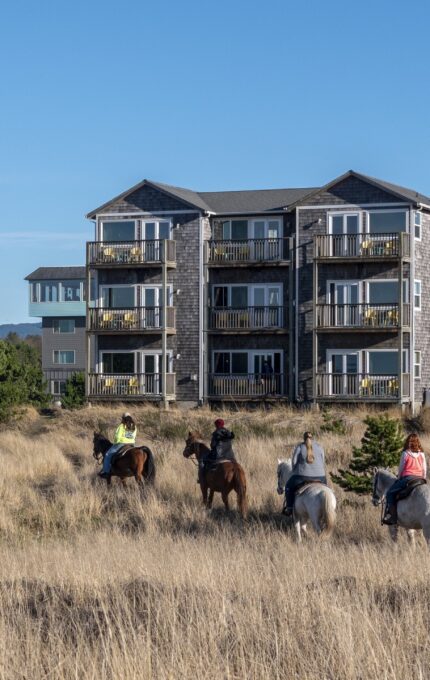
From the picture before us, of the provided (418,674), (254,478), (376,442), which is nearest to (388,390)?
(254,478)

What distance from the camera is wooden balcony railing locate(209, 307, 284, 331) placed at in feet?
170

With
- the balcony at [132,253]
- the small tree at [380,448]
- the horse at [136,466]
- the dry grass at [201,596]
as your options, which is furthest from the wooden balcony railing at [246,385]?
the small tree at [380,448]

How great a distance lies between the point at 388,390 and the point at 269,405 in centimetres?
506

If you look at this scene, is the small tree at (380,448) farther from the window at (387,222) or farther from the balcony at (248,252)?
the balcony at (248,252)

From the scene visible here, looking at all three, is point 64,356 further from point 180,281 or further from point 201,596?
point 201,596

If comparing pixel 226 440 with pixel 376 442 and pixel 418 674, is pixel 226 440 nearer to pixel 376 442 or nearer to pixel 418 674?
pixel 376 442

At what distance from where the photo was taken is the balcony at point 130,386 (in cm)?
5228

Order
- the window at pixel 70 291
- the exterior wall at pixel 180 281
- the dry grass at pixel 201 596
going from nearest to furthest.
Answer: the dry grass at pixel 201 596 < the exterior wall at pixel 180 281 < the window at pixel 70 291

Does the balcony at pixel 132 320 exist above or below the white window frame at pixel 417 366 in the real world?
above

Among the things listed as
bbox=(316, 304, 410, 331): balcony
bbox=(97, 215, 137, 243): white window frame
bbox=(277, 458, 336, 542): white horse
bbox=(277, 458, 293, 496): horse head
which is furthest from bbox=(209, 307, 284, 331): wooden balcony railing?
bbox=(277, 458, 336, 542): white horse

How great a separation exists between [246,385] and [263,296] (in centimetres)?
396

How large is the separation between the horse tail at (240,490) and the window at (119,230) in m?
32.2

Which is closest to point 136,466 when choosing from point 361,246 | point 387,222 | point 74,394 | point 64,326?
point 361,246

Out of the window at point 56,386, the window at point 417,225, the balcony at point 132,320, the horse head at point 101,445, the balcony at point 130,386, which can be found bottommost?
the window at point 56,386
